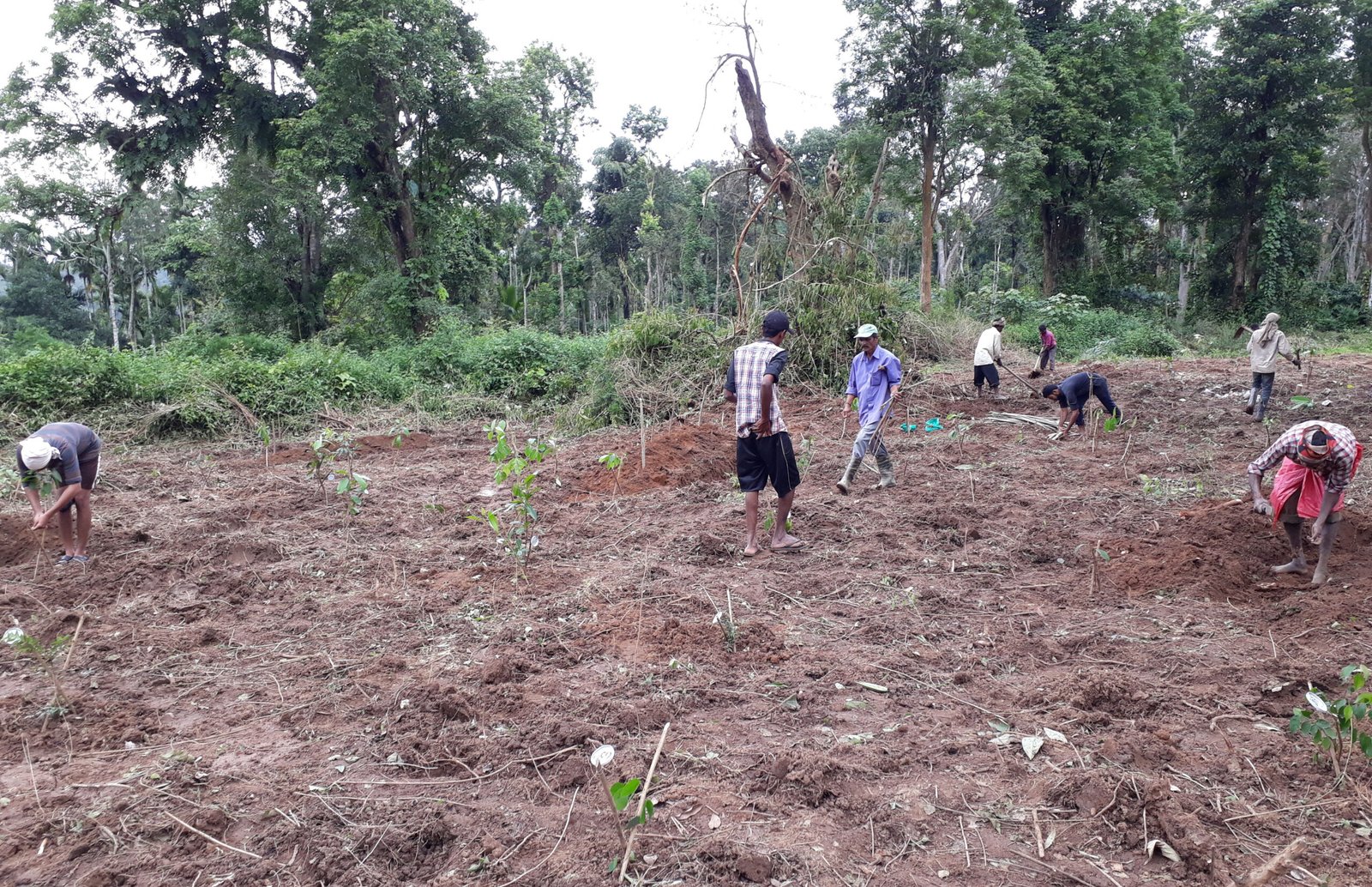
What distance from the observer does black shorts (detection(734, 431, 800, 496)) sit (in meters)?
5.45

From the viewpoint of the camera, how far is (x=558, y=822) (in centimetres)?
277

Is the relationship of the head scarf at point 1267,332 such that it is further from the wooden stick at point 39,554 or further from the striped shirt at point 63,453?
the wooden stick at point 39,554

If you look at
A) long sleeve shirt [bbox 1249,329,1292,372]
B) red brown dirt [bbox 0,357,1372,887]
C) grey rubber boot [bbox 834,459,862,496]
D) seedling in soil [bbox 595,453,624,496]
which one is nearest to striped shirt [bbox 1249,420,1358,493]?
red brown dirt [bbox 0,357,1372,887]

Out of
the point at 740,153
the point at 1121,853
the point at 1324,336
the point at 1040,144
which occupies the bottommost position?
the point at 1121,853

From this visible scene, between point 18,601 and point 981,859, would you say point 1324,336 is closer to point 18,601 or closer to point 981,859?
point 981,859

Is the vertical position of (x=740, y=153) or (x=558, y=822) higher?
(x=740, y=153)

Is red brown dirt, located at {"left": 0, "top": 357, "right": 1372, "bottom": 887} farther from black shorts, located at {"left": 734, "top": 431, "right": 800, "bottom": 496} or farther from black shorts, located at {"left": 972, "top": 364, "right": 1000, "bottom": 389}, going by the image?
black shorts, located at {"left": 972, "top": 364, "right": 1000, "bottom": 389}

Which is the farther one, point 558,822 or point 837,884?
point 558,822

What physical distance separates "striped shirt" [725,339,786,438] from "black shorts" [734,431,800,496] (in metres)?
0.06

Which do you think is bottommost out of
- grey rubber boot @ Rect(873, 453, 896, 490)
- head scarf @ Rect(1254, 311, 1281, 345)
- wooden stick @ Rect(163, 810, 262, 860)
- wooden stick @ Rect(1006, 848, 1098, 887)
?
wooden stick @ Rect(1006, 848, 1098, 887)

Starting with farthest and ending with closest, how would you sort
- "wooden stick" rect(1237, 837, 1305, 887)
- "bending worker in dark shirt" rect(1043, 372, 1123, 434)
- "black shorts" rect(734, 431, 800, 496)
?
"bending worker in dark shirt" rect(1043, 372, 1123, 434) → "black shorts" rect(734, 431, 800, 496) → "wooden stick" rect(1237, 837, 1305, 887)

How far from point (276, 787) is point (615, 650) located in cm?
164

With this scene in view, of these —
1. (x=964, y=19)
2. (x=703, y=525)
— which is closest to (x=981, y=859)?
(x=703, y=525)

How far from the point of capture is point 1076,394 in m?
9.04
